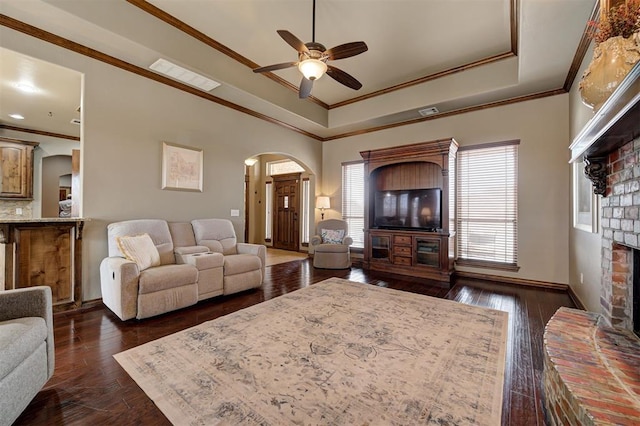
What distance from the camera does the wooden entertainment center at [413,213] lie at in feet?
15.2

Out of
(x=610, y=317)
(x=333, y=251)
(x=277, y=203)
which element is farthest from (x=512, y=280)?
(x=277, y=203)

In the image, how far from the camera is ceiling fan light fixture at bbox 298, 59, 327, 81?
281 centimetres

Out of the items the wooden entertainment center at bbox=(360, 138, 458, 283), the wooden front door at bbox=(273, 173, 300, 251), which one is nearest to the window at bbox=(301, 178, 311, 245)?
the wooden front door at bbox=(273, 173, 300, 251)

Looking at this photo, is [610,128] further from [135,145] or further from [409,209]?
[135,145]

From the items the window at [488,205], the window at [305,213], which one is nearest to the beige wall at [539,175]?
the window at [488,205]

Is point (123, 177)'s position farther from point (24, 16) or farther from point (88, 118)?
point (24, 16)

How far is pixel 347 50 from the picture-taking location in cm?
271

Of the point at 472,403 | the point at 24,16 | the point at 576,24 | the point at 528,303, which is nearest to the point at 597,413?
the point at 472,403

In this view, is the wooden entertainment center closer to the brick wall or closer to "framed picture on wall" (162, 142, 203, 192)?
→ the brick wall

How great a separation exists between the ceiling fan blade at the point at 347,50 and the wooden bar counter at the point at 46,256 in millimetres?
3393

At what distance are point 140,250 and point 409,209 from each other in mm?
4505

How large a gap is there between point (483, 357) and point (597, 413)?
1097 millimetres

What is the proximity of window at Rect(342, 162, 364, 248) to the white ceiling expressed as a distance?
168cm

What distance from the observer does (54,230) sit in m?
2.96
